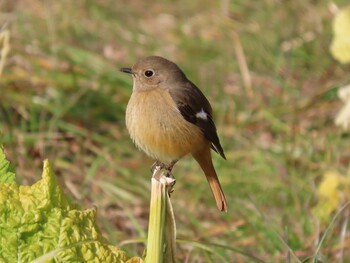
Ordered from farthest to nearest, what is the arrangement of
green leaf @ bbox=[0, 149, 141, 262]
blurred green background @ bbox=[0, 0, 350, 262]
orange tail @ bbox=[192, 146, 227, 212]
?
blurred green background @ bbox=[0, 0, 350, 262]
orange tail @ bbox=[192, 146, 227, 212]
green leaf @ bbox=[0, 149, 141, 262]

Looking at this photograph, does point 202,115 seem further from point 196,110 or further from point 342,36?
point 342,36

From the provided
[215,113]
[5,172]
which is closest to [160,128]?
[5,172]

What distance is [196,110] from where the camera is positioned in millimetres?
3125

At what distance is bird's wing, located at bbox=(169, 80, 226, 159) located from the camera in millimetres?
3119

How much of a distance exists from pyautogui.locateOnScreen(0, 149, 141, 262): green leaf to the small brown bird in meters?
0.99

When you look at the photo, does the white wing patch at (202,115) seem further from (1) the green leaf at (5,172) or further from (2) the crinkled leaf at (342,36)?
(1) the green leaf at (5,172)

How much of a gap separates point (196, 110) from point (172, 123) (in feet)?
0.34

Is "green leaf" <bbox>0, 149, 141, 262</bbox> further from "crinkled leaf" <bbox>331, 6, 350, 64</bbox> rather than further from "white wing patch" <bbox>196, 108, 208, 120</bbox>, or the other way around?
"crinkled leaf" <bbox>331, 6, 350, 64</bbox>

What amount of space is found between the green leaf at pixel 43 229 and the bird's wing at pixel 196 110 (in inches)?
45.2

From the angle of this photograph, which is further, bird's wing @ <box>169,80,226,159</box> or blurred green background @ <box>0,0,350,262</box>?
blurred green background @ <box>0,0,350,262</box>

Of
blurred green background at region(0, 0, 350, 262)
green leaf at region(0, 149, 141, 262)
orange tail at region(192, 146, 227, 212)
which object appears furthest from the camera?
blurred green background at region(0, 0, 350, 262)

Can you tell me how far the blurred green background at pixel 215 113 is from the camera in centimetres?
389

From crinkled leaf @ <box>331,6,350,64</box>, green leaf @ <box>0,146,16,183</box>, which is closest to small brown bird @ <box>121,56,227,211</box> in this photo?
crinkled leaf @ <box>331,6,350,64</box>

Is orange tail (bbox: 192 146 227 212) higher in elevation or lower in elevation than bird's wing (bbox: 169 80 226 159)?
lower
